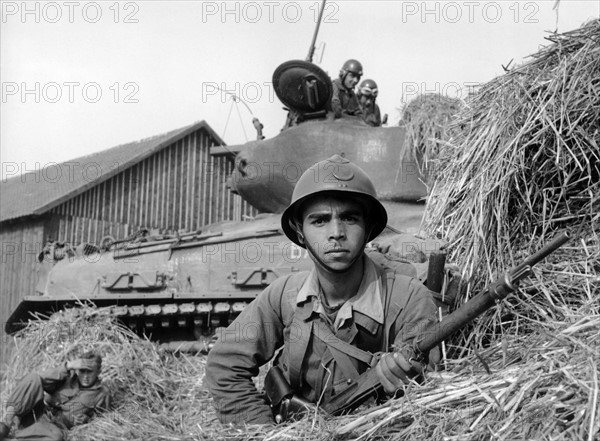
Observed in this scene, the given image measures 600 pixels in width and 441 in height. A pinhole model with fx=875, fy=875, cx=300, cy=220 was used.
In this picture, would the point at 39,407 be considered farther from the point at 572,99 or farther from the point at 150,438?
the point at 572,99

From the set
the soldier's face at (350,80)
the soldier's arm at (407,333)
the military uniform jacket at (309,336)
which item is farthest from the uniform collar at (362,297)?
the soldier's face at (350,80)

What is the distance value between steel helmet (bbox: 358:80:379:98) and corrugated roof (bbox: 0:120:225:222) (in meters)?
14.0

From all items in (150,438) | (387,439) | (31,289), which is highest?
(387,439)

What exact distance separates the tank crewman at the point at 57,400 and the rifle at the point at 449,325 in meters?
3.85

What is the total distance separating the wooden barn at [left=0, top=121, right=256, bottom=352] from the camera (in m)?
23.6

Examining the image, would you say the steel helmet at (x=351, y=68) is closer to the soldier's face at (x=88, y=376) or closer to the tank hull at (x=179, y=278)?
the tank hull at (x=179, y=278)

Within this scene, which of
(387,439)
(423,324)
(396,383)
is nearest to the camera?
(387,439)

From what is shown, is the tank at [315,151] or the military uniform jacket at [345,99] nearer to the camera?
the tank at [315,151]

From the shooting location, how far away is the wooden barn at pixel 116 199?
77.3ft

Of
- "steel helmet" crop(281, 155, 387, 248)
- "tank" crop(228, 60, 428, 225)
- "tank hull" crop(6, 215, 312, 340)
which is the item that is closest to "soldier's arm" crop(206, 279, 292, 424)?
"steel helmet" crop(281, 155, 387, 248)

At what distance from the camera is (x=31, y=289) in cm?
2345

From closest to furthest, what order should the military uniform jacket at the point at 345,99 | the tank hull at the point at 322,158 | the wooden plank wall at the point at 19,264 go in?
the tank hull at the point at 322,158 → the military uniform jacket at the point at 345,99 → the wooden plank wall at the point at 19,264

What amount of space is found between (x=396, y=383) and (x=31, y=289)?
21200 millimetres

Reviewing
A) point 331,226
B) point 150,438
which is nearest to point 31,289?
point 150,438
